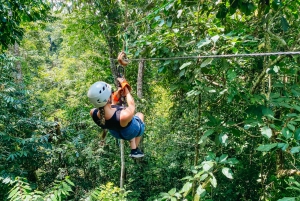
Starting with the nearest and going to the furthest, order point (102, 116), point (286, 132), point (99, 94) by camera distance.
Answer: point (286, 132) < point (99, 94) < point (102, 116)

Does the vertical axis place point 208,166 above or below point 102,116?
below

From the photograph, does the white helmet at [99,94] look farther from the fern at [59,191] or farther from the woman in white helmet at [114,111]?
the fern at [59,191]

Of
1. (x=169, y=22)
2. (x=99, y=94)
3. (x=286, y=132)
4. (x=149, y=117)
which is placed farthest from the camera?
(x=149, y=117)

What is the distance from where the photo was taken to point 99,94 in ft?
5.92

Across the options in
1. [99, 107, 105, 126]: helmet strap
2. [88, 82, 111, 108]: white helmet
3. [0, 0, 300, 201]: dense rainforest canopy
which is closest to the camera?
[88, 82, 111, 108]: white helmet

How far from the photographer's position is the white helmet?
1804mm

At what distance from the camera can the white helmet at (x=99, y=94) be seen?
180 centimetres

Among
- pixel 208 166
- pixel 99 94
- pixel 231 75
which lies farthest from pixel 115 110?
pixel 231 75

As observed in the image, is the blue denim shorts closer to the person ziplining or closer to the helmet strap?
the person ziplining

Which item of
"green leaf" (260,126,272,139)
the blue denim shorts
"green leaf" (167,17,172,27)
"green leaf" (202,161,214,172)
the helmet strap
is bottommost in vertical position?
"green leaf" (202,161,214,172)

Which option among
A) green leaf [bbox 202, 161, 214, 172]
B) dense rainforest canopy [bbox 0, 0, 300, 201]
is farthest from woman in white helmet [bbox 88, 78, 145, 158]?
green leaf [bbox 202, 161, 214, 172]

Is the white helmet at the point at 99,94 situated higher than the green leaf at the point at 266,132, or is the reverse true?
the white helmet at the point at 99,94

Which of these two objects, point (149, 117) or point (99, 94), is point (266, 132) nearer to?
point (99, 94)

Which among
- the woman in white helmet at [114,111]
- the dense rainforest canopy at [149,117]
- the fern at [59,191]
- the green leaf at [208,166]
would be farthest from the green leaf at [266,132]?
the fern at [59,191]
